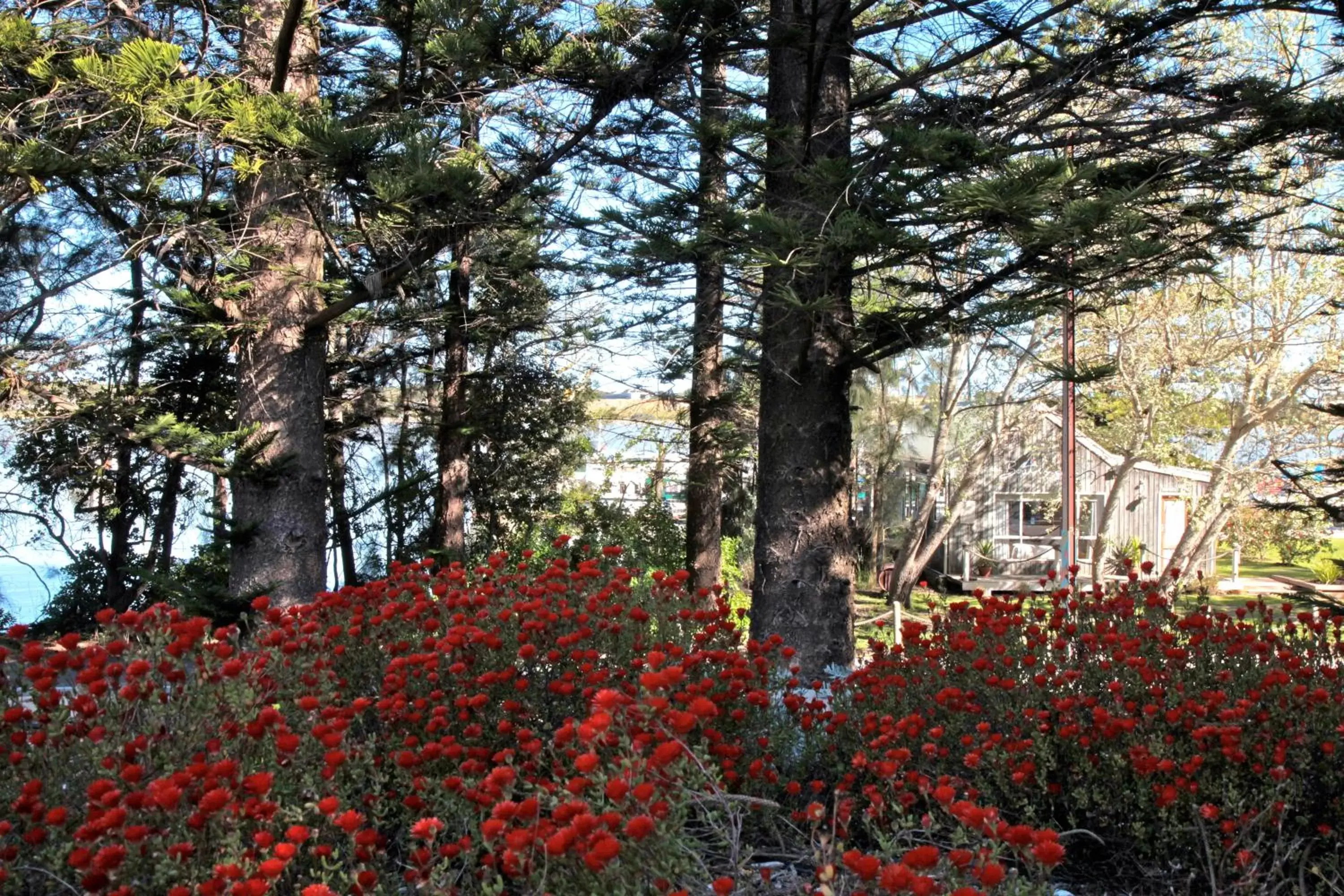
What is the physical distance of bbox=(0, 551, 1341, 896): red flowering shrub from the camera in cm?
188

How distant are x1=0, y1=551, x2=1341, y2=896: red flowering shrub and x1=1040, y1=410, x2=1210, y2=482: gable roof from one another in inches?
694

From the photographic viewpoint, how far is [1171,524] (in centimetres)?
2156

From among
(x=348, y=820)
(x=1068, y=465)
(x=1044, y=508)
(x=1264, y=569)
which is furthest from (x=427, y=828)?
(x=1264, y=569)

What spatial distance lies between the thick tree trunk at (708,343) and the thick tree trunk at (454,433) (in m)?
2.46

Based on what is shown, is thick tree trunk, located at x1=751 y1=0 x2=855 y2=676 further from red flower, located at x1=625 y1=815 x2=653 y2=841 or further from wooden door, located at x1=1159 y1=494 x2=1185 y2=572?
wooden door, located at x1=1159 y1=494 x2=1185 y2=572

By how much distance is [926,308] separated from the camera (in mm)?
4828

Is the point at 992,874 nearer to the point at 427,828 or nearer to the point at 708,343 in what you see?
the point at 427,828

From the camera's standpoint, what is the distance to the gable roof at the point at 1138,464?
20.3 m

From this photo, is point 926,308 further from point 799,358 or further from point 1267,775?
point 1267,775

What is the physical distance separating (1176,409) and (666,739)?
53.0ft

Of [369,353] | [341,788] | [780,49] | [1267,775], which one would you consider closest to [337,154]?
[780,49]

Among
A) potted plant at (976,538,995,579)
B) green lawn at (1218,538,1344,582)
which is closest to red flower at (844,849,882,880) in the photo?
potted plant at (976,538,995,579)

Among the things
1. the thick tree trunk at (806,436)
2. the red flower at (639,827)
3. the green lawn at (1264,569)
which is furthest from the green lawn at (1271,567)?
the red flower at (639,827)

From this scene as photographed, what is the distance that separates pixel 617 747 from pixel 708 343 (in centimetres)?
518
